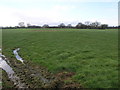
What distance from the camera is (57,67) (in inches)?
645

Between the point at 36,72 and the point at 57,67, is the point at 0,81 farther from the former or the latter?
the point at 57,67

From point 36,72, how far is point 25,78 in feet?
6.75

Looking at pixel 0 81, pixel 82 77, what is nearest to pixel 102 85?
pixel 82 77

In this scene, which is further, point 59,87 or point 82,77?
point 82,77

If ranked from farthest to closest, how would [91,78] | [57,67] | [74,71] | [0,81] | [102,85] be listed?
[57,67]
[74,71]
[0,81]
[91,78]
[102,85]

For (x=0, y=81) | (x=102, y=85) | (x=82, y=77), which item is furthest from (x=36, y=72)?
(x=102, y=85)

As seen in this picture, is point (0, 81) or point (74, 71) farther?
point (74, 71)

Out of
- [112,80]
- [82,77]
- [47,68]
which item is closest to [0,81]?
[47,68]

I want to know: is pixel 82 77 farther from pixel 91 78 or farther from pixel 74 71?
pixel 74 71

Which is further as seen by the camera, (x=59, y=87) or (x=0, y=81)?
(x=0, y=81)

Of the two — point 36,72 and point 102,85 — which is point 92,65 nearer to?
point 102,85

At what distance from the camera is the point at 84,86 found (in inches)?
453

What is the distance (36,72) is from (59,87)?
15.4 ft

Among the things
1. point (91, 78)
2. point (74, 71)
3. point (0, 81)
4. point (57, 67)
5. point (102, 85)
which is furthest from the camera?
point (57, 67)
